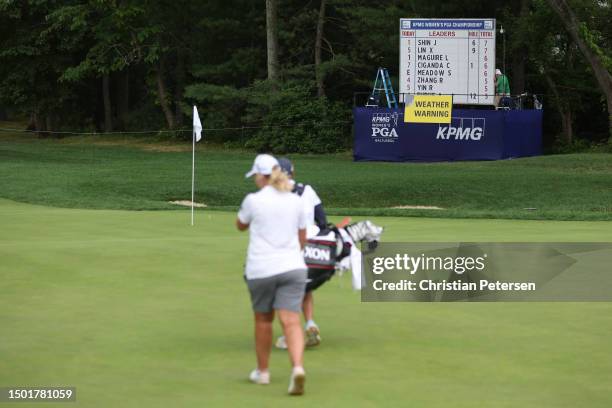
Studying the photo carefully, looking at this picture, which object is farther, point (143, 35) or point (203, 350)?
point (143, 35)

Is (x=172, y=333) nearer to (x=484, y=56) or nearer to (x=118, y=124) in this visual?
(x=484, y=56)

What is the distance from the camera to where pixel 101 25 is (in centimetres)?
5191

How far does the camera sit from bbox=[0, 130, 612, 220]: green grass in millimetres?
25219

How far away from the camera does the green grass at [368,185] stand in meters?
25.2

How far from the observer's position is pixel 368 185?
29.6 meters

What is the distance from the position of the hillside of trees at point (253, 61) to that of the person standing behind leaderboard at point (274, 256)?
29125 mm

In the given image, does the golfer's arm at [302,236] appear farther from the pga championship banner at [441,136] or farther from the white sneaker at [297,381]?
the pga championship banner at [441,136]

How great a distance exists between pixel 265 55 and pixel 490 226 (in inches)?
1296

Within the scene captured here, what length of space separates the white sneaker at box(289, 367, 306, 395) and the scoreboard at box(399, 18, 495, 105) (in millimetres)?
29919

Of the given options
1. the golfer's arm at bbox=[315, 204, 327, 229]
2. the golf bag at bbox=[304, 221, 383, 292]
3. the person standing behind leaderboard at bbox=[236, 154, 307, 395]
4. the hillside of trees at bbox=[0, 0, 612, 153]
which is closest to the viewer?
the person standing behind leaderboard at bbox=[236, 154, 307, 395]

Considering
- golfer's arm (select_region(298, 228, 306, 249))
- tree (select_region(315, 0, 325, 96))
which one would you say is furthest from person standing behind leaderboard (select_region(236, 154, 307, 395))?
tree (select_region(315, 0, 325, 96))

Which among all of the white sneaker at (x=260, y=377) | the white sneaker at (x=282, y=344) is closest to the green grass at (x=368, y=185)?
the white sneaker at (x=282, y=344)

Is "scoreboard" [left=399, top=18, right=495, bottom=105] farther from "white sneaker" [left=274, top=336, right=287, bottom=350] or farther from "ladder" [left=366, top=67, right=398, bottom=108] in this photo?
"white sneaker" [left=274, top=336, right=287, bottom=350]

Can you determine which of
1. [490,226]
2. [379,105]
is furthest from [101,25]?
[490,226]
